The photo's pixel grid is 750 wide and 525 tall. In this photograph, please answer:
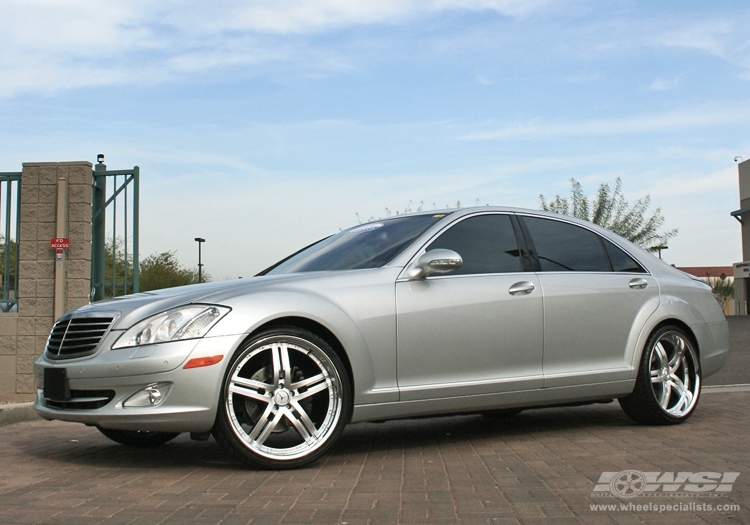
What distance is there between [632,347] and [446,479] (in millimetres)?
2552

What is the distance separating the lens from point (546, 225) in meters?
6.96

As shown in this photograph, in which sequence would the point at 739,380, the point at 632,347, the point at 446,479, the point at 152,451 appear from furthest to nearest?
the point at 739,380
the point at 632,347
the point at 152,451
the point at 446,479

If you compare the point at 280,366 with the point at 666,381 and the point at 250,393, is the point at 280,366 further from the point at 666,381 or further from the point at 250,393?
the point at 666,381

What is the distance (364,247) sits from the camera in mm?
6336

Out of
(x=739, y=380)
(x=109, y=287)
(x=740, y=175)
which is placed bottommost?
(x=739, y=380)

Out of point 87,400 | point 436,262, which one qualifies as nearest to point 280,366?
point 87,400

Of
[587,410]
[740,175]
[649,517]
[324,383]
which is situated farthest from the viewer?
A: [740,175]

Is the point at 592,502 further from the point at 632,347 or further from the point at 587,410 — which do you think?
the point at 587,410

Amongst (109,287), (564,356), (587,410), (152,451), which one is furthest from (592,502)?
(109,287)

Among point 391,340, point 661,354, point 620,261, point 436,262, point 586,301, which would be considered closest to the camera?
point 391,340

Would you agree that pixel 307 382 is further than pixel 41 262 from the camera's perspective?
No

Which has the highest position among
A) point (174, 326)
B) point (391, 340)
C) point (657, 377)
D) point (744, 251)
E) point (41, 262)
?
point (744, 251)

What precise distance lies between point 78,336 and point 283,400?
134 cm

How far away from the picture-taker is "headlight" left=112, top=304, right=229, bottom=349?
5.09 metres
